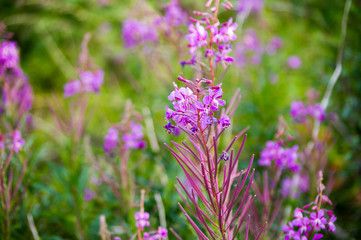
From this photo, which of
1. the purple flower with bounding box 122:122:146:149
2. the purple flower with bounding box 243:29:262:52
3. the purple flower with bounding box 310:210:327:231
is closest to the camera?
the purple flower with bounding box 310:210:327:231

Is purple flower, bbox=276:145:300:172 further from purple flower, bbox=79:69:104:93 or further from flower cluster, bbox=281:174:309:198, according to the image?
purple flower, bbox=79:69:104:93

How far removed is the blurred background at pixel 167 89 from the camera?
2.18 metres

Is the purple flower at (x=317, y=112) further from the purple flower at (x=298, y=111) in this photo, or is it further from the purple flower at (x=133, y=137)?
the purple flower at (x=133, y=137)

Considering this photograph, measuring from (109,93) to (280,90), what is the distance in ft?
10.9

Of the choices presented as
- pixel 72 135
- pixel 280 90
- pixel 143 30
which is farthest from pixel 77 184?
pixel 280 90

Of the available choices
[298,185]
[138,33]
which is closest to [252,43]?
[138,33]

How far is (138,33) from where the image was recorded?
9.47ft

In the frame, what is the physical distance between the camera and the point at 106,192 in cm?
237

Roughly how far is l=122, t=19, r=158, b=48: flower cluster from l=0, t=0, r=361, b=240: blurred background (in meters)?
0.06

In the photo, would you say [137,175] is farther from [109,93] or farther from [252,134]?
[109,93]

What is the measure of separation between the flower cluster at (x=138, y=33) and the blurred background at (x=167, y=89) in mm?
64

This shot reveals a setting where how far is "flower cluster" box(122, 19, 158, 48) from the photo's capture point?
284cm

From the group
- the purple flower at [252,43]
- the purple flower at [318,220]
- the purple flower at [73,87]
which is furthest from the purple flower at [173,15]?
the purple flower at [318,220]

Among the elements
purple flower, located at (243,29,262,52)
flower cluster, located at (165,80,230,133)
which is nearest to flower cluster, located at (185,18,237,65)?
flower cluster, located at (165,80,230,133)
